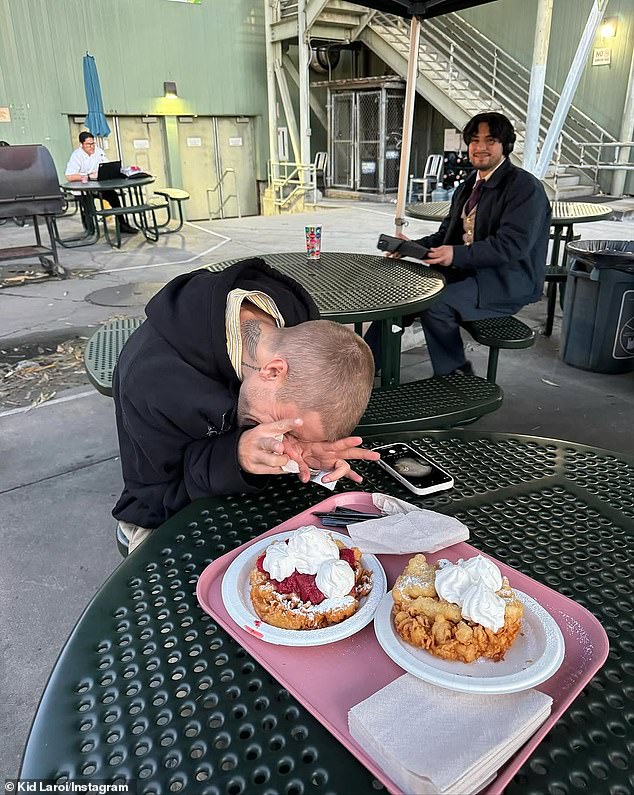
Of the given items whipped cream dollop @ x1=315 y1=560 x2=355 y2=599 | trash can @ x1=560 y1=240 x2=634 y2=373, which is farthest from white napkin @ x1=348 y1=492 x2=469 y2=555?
trash can @ x1=560 y1=240 x2=634 y2=373

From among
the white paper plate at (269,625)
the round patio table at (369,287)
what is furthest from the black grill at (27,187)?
the white paper plate at (269,625)

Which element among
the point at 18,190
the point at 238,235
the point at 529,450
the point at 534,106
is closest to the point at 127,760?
the point at 529,450

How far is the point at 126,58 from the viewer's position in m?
13.0

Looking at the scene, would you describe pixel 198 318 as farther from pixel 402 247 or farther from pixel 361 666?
pixel 402 247

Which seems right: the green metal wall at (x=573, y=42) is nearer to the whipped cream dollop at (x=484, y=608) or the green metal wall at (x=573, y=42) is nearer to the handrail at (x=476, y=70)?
the handrail at (x=476, y=70)

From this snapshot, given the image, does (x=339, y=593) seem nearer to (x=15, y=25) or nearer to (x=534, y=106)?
(x=534, y=106)

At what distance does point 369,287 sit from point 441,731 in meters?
2.11

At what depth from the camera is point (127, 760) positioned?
0.70m

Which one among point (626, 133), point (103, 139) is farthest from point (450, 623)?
point (103, 139)

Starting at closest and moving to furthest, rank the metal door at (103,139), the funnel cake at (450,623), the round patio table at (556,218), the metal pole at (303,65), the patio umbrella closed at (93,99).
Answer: the funnel cake at (450,623)
the round patio table at (556,218)
the patio umbrella closed at (93,99)
the metal pole at (303,65)
the metal door at (103,139)

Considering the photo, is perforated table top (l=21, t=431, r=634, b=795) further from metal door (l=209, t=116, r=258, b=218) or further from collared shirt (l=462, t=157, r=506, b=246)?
metal door (l=209, t=116, r=258, b=218)

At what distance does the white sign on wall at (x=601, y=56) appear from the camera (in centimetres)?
1154

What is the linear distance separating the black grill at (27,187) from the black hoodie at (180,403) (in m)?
5.82

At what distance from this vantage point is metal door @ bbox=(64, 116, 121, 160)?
13055mm
